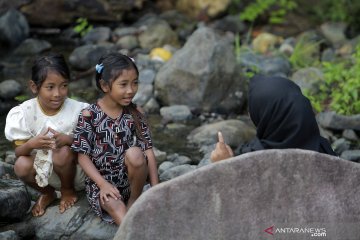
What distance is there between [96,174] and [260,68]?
200 inches

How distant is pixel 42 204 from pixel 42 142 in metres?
0.61

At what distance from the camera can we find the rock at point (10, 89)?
7945mm

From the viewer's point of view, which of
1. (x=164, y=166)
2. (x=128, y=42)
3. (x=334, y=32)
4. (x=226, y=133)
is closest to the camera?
(x=164, y=166)

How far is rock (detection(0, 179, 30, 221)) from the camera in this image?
4.62 metres

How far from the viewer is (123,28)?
36.6 ft

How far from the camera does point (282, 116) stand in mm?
4008

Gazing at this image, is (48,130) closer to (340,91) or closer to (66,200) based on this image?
(66,200)

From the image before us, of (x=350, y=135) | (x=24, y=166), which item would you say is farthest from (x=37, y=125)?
(x=350, y=135)

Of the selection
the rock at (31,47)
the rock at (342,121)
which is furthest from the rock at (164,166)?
the rock at (31,47)

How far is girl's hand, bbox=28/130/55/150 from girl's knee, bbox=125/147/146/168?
491 millimetres

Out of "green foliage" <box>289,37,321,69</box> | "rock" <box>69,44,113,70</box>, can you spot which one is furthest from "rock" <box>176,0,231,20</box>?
"rock" <box>69,44,113,70</box>

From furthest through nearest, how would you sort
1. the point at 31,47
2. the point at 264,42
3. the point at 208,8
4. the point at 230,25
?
1. the point at 208,8
2. the point at 230,25
3. the point at 264,42
4. the point at 31,47

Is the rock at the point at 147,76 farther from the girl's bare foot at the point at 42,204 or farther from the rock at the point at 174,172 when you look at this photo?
the girl's bare foot at the point at 42,204

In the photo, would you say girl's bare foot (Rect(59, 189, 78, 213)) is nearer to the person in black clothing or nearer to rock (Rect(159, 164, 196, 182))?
the person in black clothing
